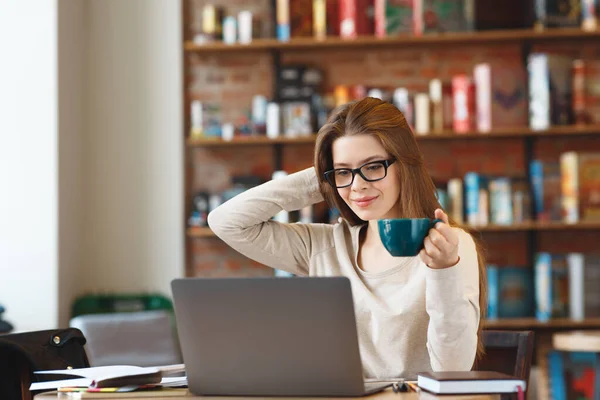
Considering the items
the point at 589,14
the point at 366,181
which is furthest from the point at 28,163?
the point at 589,14

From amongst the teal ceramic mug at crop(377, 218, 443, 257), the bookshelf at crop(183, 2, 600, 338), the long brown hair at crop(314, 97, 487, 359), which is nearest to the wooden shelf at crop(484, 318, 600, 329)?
the bookshelf at crop(183, 2, 600, 338)

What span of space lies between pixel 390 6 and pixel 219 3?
3.09ft

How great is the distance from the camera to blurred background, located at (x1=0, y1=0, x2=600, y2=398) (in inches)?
161

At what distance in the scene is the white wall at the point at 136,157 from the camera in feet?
14.7

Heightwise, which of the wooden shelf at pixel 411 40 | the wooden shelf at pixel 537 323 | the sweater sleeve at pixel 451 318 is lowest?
the wooden shelf at pixel 537 323

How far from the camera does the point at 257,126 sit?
444 cm

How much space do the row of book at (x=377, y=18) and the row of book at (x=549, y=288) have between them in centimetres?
118

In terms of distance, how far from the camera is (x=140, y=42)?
179 inches

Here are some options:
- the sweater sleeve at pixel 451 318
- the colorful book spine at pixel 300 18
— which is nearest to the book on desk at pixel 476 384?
the sweater sleeve at pixel 451 318

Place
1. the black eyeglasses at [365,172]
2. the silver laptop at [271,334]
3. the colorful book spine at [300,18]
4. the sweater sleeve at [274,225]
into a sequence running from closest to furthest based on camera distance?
the silver laptop at [271,334], the black eyeglasses at [365,172], the sweater sleeve at [274,225], the colorful book spine at [300,18]

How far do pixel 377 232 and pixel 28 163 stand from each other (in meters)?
2.53

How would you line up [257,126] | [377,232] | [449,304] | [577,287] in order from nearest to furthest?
[449,304] < [377,232] < [577,287] < [257,126]

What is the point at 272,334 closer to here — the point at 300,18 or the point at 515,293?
the point at 515,293

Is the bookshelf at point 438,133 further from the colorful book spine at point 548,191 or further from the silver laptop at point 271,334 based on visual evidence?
the silver laptop at point 271,334
